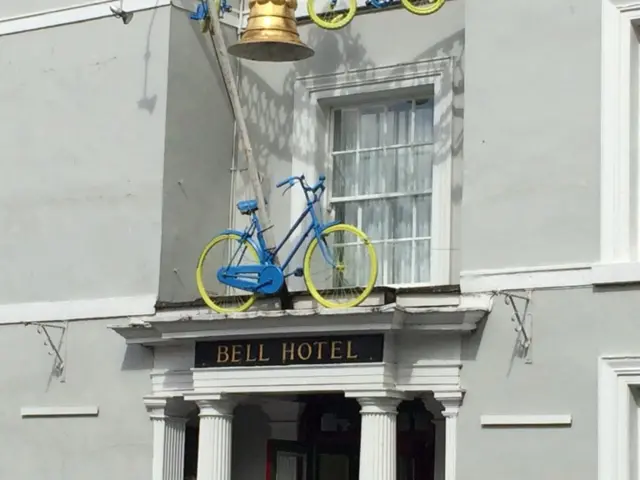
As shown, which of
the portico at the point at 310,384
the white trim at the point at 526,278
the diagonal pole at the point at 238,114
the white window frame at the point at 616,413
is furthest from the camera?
the diagonal pole at the point at 238,114

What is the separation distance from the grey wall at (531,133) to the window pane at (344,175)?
2324mm

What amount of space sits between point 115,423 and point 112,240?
2.05m

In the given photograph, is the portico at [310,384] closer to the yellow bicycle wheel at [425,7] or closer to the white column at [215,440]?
the white column at [215,440]

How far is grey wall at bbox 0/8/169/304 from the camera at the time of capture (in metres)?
18.9

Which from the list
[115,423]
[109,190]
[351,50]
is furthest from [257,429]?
[351,50]

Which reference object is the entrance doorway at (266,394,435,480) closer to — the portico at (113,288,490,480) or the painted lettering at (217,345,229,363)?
the portico at (113,288,490,480)

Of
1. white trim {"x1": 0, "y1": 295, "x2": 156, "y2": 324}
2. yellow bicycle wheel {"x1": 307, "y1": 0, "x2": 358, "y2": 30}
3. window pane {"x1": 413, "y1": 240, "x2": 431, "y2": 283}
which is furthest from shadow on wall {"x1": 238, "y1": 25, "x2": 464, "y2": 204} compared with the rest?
white trim {"x1": 0, "y1": 295, "x2": 156, "y2": 324}

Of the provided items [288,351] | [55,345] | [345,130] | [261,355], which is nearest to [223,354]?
[261,355]

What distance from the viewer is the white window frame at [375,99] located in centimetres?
1809

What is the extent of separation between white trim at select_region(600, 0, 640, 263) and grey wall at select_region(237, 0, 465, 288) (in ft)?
7.56

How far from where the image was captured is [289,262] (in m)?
18.3

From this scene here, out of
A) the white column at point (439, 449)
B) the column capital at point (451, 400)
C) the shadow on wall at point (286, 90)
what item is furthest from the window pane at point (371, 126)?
the column capital at point (451, 400)

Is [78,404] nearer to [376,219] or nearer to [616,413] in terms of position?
[376,219]

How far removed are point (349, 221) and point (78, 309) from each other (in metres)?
3.23
